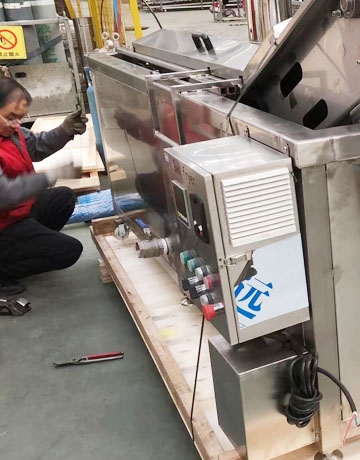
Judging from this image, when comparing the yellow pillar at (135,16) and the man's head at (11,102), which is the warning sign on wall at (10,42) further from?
the man's head at (11,102)

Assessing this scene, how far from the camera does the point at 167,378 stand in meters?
1.17

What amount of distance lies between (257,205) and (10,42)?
2.34 meters

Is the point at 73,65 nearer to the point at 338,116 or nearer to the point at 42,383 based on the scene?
the point at 42,383

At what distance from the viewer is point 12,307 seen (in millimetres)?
1847

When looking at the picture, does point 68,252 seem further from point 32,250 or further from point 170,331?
point 170,331

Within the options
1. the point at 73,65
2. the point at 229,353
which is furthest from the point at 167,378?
the point at 73,65

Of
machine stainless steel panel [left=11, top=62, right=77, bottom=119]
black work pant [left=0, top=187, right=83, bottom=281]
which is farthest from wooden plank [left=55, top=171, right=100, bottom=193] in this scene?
machine stainless steel panel [left=11, top=62, right=77, bottom=119]

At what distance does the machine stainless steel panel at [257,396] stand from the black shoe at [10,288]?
1289 millimetres

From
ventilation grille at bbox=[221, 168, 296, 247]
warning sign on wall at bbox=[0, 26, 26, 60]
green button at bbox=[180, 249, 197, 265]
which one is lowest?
green button at bbox=[180, 249, 197, 265]

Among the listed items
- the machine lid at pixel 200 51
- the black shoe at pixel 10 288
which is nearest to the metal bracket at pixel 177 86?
the machine lid at pixel 200 51

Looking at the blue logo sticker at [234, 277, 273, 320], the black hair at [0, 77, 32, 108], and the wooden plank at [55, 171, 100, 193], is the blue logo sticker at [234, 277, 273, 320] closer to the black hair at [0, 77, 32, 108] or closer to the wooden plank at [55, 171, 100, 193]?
the black hair at [0, 77, 32, 108]

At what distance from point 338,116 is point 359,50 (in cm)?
11

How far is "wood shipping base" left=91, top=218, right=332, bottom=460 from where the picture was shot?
98 cm

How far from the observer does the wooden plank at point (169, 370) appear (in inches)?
37.9
